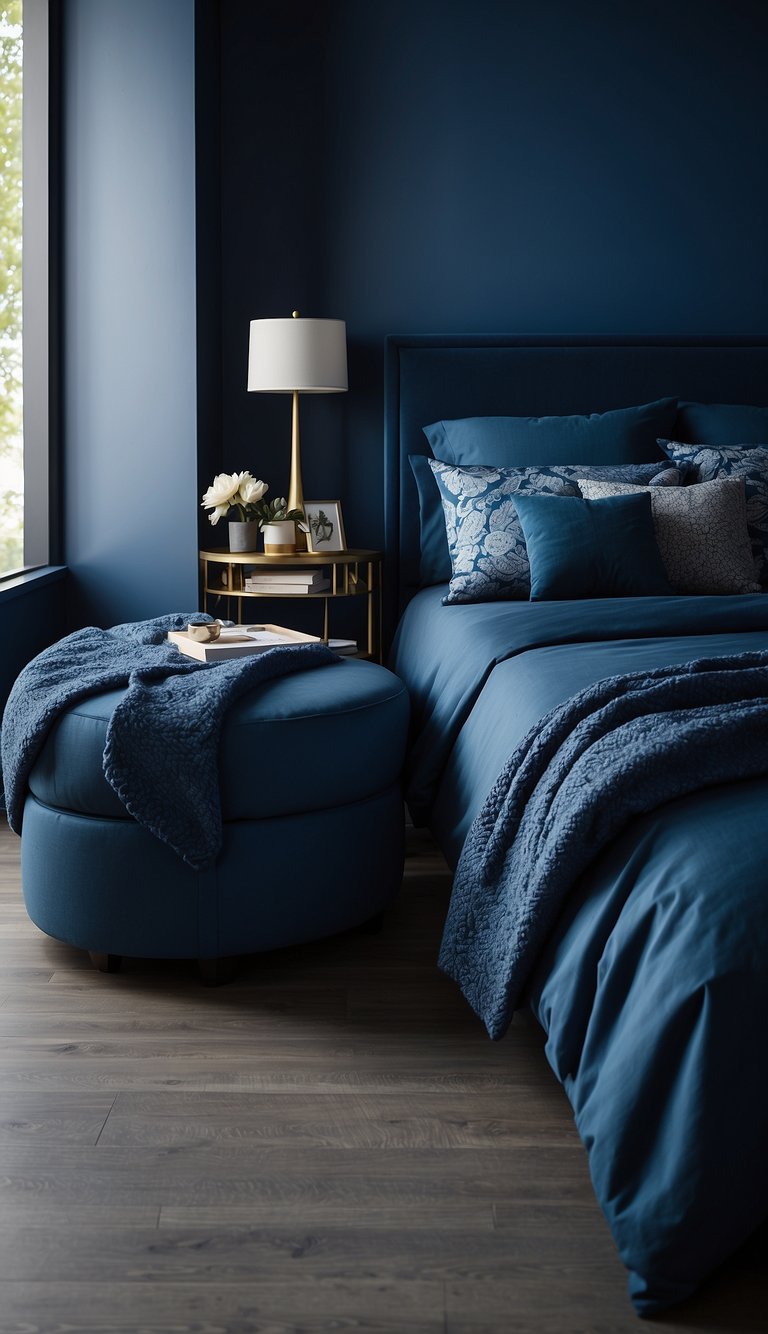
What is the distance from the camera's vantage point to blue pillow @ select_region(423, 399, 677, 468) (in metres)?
3.81

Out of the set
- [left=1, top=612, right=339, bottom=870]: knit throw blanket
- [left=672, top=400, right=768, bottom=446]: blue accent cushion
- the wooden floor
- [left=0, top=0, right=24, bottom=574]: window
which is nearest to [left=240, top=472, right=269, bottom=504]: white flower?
[left=0, top=0, right=24, bottom=574]: window

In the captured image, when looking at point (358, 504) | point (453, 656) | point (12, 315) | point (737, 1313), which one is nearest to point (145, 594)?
point (358, 504)

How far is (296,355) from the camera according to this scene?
3.84 meters

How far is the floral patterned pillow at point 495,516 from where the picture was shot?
11.2 ft

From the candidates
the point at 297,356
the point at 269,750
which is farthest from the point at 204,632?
the point at 297,356

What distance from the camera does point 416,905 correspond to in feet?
9.51

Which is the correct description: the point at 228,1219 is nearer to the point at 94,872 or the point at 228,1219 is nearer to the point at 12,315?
the point at 94,872

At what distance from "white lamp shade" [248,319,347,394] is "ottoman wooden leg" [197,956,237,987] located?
2078 mm

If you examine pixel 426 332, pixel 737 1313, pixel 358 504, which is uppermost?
pixel 426 332

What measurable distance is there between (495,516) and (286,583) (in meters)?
0.76

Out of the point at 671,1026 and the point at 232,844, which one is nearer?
the point at 671,1026

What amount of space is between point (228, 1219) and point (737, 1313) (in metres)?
0.69

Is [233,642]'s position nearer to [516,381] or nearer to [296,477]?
[296,477]

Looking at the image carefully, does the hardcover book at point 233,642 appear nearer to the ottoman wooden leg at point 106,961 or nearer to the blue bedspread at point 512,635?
the blue bedspread at point 512,635
